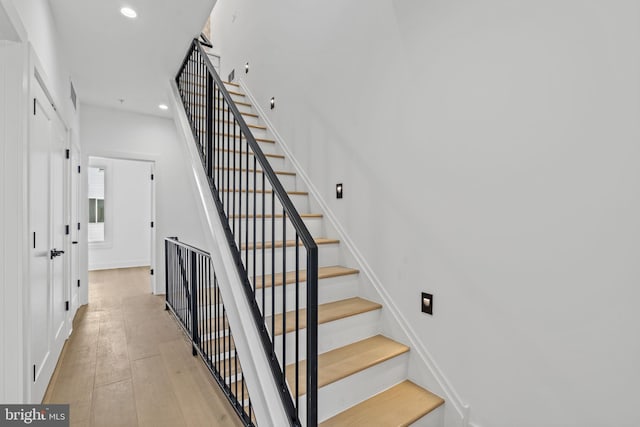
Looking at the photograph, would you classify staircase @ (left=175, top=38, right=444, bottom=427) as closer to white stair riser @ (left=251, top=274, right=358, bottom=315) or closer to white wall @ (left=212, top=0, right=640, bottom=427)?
white stair riser @ (left=251, top=274, right=358, bottom=315)

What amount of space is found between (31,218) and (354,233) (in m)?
2.05

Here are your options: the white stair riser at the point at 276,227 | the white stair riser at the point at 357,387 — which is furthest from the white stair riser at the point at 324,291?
the white stair riser at the point at 357,387

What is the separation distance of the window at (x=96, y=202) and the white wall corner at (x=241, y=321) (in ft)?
19.0

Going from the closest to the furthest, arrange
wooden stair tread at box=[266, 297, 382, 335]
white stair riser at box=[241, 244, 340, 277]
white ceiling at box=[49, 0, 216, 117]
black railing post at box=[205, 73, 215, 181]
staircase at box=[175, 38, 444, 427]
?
staircase at box=[175, 38, 444, 427] → wooden stair tread at box=[266, 297, 382, 335] → white stair riser at box=[241, 244, 340, 277] → black railing post at box=[205, 73, 215, 181] → white ceiling at box=[49, 0, 216, 117]

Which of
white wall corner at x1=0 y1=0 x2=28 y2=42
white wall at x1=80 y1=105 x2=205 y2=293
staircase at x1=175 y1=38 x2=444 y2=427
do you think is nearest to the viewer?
white wall corner at x1=0 y1=0 x2=28 y2=42

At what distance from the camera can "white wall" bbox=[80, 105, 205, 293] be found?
14.5ft

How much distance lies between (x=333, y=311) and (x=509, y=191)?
1.24 metres

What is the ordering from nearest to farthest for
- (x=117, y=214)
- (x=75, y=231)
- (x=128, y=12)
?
(x=128, y=12) → (x=75, y=231) → (x=117, y=214)

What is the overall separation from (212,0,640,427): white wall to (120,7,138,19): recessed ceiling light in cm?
175

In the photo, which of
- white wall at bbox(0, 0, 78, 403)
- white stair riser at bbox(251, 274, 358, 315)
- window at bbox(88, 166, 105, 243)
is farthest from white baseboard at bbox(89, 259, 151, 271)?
white stair riser at bbox(251, 274, 358, 315)

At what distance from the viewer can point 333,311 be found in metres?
2.04

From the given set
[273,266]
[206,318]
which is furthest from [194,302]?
[273,266]

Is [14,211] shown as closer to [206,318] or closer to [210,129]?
[210,129]

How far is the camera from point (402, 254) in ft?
6.68
